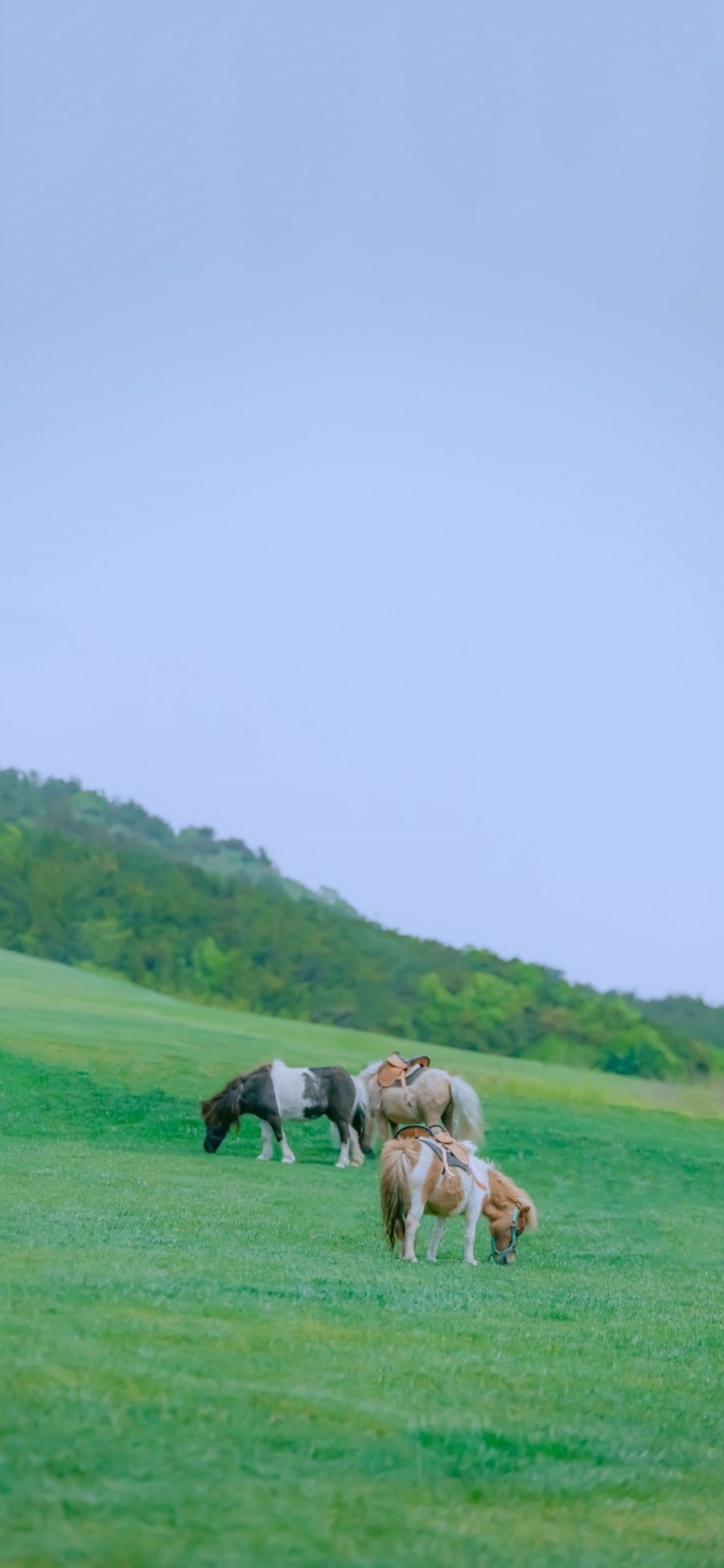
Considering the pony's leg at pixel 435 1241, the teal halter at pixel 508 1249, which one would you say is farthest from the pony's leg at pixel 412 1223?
the teal halter at pixel 508 1249

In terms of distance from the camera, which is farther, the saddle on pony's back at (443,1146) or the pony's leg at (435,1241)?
the pony's leg at (435,1241)

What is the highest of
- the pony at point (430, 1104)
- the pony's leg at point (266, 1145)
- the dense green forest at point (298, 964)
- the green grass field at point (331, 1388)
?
the dense green forest at point (298, 964)

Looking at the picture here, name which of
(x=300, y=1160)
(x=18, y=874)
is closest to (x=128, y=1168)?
(x=300, y=1160)

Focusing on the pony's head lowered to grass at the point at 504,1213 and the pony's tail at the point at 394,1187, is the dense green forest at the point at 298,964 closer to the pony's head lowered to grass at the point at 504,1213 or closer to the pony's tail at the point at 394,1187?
the pony's head lowered to grass at the point at 504,1213

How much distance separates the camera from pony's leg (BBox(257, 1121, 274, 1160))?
22531 mm

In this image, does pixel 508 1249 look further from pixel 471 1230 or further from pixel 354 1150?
pixel 354 1150

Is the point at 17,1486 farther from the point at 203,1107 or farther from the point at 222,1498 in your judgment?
the point at 203,1107

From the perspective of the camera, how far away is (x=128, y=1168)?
1880 centimetres

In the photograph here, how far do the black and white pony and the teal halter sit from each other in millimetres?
8411

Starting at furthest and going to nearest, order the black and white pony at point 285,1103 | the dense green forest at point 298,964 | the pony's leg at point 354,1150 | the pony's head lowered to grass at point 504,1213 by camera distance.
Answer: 1. the dense green forest at point 298,964
2. the pony's leg at point 354,1150
3. the black and white pony at point 285,1103
4. the pony's head lowered to grass at point 504,1213

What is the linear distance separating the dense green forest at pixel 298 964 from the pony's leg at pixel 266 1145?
23.0 m

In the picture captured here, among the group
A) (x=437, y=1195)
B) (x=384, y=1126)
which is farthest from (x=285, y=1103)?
(x=437, y=1195)

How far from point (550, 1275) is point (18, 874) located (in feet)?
113

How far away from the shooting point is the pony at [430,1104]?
860 inches
